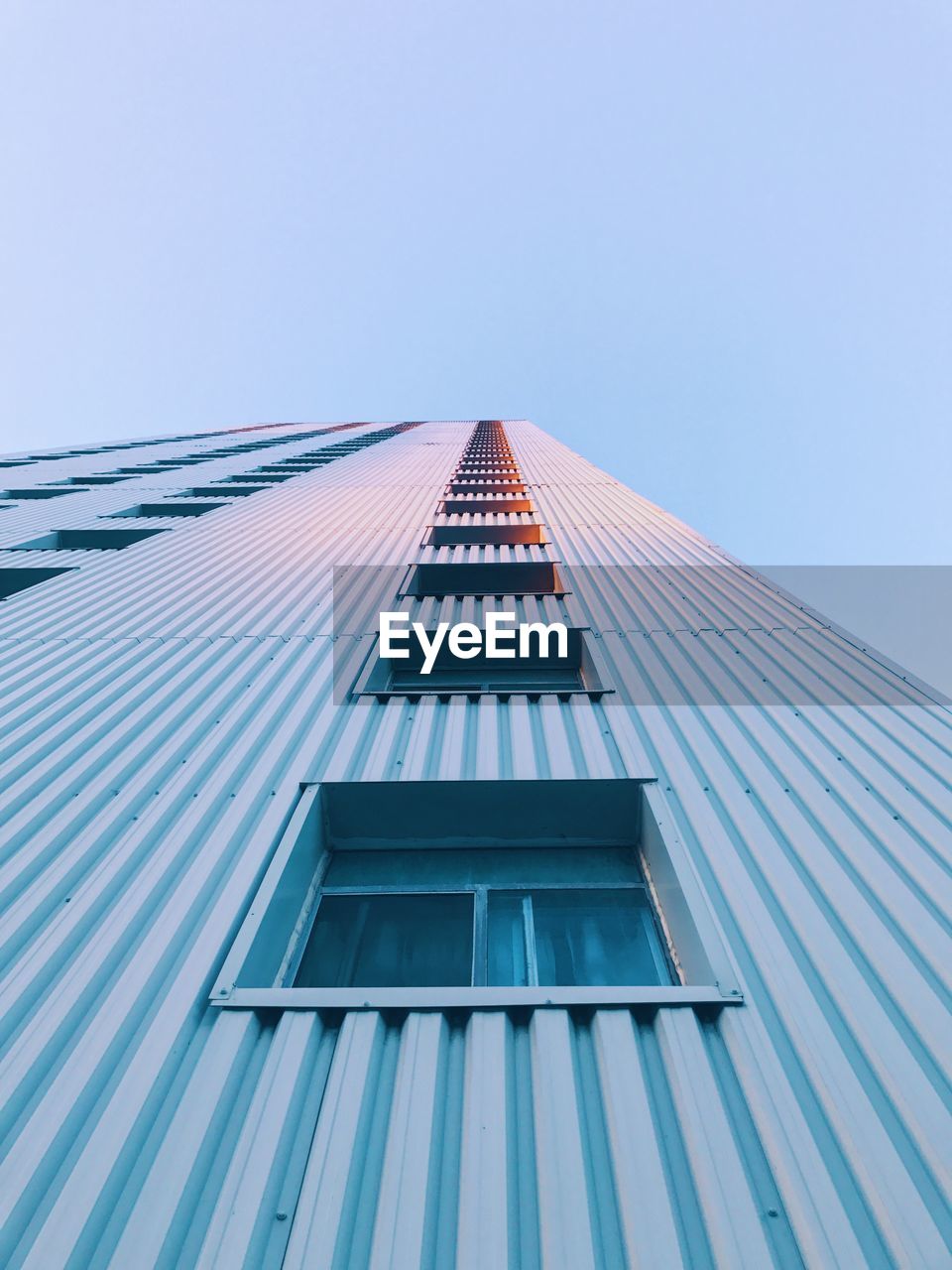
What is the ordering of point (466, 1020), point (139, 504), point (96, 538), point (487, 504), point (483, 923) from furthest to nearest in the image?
point (139, 504), point (487, 504), point (96, 538), point (483, 923), point (466, 1020)

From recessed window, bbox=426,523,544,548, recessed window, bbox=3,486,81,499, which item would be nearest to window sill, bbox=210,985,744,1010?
recessed window, bbox=426,523,544,548

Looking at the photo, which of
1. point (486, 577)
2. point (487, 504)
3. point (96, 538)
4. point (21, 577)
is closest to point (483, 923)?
point (486, 577)

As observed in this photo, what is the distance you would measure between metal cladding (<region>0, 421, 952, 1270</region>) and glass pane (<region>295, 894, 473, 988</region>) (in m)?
0.50

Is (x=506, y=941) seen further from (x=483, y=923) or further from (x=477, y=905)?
(x=477, y=905)

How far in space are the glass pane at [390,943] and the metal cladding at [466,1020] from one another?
0.50 metres

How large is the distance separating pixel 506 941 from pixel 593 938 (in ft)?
1.49

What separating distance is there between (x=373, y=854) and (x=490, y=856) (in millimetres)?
723

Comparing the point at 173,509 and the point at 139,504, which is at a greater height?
the point at 173,509

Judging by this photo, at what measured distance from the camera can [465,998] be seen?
2619 mm

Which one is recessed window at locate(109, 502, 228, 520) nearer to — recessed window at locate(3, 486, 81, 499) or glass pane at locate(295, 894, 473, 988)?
recessed window at locate(3, 486, 81, 499)

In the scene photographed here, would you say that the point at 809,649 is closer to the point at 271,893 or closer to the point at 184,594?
the point at 271,893

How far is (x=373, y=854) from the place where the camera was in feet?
12.9

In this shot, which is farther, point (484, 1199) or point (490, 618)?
point (490, 618)

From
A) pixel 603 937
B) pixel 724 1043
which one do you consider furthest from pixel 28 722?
pixel 724 1043
